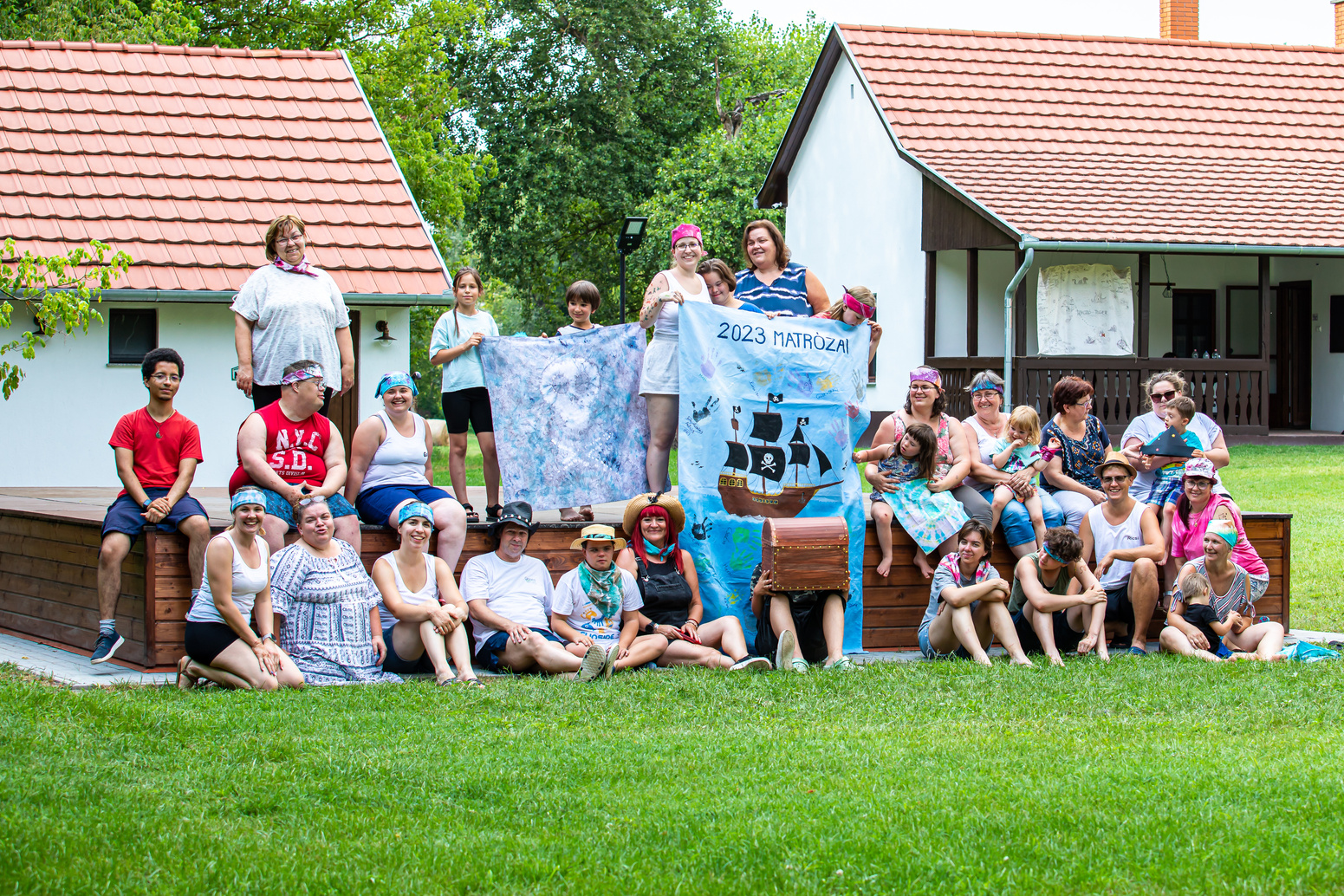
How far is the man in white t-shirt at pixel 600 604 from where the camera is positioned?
8.10 meters

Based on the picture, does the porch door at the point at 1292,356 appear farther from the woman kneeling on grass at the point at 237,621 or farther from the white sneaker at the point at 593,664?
the woman kneeling on grass at the point at 237,621

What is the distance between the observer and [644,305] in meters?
8.96

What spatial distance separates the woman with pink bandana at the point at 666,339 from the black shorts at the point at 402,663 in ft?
6.66

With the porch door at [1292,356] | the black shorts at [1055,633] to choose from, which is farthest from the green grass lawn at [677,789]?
the porch door at [1292,356]

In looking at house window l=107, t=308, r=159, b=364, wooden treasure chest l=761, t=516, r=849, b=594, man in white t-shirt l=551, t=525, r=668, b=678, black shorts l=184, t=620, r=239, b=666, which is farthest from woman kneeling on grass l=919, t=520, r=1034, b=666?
house window l=107, t=308, r=159, b=364

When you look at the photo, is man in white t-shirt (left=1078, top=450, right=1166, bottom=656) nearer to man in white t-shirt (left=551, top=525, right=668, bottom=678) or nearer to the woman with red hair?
the woman with red hair

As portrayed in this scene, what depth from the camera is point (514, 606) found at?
816 cm

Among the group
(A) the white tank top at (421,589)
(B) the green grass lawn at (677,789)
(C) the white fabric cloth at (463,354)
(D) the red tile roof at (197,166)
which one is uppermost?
(D) the red tile roof at (197,166)

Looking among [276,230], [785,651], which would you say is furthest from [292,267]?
[785,651]

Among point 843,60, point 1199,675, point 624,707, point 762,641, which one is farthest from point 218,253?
point 843,60

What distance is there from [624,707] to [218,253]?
1030cm

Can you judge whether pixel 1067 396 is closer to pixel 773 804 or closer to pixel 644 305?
pixel 644 305

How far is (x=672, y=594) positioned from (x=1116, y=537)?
9.32 ft

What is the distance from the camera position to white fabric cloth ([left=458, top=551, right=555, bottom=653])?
8133 mm
